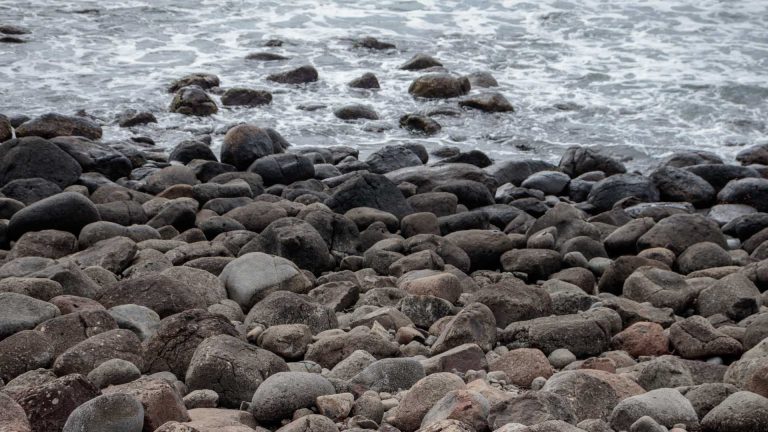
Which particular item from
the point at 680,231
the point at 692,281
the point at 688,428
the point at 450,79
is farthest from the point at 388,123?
the point at 688,428

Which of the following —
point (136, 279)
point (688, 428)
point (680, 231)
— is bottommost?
point (680, 231)

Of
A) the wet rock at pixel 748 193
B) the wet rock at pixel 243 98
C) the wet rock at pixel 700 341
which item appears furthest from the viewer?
the wet rock at pixel 243 98

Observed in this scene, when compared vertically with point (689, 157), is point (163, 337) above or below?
above

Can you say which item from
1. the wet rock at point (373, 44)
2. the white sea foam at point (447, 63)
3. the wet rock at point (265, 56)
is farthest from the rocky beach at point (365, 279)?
the wet rock at point (373, 44)

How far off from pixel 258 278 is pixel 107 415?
2.68 meters

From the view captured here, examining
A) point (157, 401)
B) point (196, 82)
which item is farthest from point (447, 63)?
point (157, 401)

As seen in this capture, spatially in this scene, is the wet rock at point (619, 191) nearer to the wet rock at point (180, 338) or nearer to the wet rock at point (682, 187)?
the wet rock at point (682, 187)

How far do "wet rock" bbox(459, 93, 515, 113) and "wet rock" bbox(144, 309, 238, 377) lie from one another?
948 cm

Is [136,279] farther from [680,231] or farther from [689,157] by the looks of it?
[689,157]

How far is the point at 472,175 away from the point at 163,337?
20.4ft

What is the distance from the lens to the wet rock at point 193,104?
514 inches

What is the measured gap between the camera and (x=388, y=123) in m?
13.0

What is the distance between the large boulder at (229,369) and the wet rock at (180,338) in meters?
0.17

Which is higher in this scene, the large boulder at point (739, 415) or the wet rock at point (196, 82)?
the large boulder at point (739, 415)
